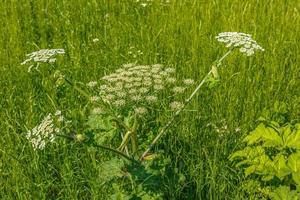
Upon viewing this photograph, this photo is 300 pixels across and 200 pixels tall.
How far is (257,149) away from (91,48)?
1563 millimetres

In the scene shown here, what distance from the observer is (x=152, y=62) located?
127 inches

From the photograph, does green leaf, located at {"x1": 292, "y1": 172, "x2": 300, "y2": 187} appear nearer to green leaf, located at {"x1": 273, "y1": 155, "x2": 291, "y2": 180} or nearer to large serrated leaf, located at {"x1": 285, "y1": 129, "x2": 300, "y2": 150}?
green leaf, located at {"x1": 273, "y1": 155, "x2": 291, "y2": 180}

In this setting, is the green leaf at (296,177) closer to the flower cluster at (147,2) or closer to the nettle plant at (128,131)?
the nettle plant at (128,131)

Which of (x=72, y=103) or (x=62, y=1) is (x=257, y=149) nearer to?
(x=72, y=103)

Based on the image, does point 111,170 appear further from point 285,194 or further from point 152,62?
point 152,62

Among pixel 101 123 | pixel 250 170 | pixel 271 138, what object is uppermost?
pixel 101 123

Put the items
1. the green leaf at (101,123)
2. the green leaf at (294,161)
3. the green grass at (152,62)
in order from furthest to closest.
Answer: the green grass at (152,62)
the green leaf at (294,161)
the green leaf at (101,123)

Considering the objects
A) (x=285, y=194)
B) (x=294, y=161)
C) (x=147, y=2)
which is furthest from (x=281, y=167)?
(x=147, y=2)

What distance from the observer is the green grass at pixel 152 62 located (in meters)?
2.42

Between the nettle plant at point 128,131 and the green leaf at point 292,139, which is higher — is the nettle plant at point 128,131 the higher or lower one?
the higher one

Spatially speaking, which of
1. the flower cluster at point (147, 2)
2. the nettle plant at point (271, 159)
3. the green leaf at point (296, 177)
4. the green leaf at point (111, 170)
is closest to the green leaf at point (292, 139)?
the nettle plant at point (271, 159)

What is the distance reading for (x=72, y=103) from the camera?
2.88 metres

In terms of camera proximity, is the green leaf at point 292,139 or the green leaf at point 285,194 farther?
the green leaf at point 292,139

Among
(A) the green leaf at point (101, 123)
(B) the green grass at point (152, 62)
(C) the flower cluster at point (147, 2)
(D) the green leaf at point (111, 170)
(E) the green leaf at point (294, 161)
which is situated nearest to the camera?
(D) the green leaf at point (111, 170)
